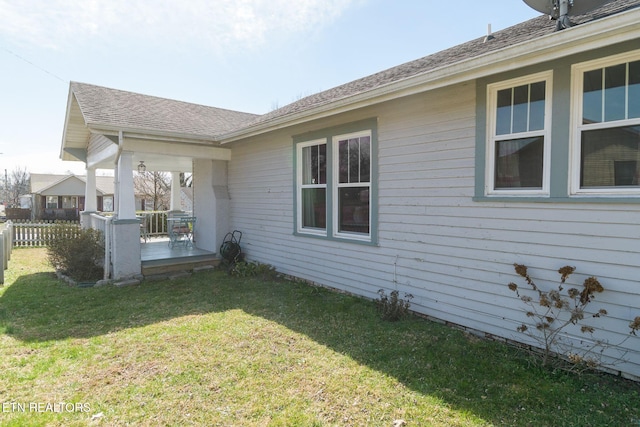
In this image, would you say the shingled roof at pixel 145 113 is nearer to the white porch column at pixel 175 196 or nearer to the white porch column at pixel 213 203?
the white porch column at pixel 213 203

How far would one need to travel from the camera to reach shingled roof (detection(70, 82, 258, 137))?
6898 millimetres

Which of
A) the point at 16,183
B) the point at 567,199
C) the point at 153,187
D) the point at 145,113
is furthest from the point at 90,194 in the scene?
the point at 16,183

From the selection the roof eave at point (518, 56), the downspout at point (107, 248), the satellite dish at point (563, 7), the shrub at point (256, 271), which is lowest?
the shrub at point (256, 271)

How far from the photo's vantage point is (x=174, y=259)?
25.9 ft


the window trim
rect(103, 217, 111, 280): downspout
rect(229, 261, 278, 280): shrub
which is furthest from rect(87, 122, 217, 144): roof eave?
rect(229, 261, 278, 280): shrub

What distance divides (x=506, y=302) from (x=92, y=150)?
459 inches

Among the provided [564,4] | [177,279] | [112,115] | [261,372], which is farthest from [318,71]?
[261,372]

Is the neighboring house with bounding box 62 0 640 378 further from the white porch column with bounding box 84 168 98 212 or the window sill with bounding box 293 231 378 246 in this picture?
the white porch column with bounding box 84 168 98 212

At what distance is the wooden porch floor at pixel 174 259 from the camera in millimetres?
7570

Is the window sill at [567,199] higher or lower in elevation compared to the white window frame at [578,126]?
lower

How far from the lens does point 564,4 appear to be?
353cm

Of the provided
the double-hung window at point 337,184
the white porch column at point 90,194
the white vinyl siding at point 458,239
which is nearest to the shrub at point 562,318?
the white vinyl siding at point 458,239

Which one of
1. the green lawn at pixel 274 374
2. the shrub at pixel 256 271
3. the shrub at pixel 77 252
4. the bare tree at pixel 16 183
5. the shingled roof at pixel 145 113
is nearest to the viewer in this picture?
the green lawn at pixel 274 374

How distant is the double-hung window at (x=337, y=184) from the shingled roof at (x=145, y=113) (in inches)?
113
